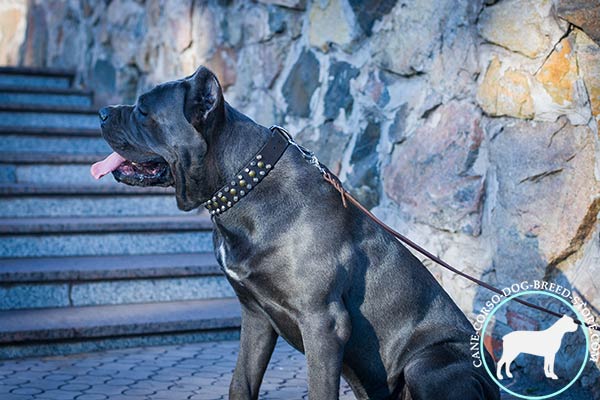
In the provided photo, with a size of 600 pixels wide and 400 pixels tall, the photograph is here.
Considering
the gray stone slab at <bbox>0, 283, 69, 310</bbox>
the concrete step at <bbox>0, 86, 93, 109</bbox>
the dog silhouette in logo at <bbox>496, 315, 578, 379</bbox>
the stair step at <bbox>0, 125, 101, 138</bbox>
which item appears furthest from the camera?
the concrete step at <bbox>0, 86, 93, 109</bbox>

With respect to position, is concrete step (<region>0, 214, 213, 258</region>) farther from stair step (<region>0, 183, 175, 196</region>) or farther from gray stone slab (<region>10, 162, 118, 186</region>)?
gray stone slab (<region>10, 162, 118, 186</region>)

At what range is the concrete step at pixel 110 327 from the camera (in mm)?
3902

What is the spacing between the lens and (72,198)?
539cm

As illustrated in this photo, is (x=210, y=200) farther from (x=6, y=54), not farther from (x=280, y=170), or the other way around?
(x=6, y=54)

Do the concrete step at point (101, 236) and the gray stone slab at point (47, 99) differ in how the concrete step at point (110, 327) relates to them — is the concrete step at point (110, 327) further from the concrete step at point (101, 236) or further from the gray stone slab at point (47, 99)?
the gray stone slab at point (47, 99)

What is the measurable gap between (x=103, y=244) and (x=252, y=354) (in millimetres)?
2388

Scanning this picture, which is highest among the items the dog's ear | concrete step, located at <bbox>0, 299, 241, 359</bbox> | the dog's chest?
the dog's ear

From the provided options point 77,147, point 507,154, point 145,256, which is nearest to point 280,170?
point 507,154

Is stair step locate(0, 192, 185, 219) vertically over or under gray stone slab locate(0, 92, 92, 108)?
under

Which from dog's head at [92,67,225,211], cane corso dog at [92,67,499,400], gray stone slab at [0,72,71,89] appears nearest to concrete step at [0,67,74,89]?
gray stone slab at [0,72,71,89]

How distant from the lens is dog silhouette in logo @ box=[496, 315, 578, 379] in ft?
9.90

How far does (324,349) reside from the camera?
98.4 inches

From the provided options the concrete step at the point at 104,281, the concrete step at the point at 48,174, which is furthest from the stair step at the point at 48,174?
the concrete step at the point at 104,281

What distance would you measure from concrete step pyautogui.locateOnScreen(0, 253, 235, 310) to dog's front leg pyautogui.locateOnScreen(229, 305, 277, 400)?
1.81 m
